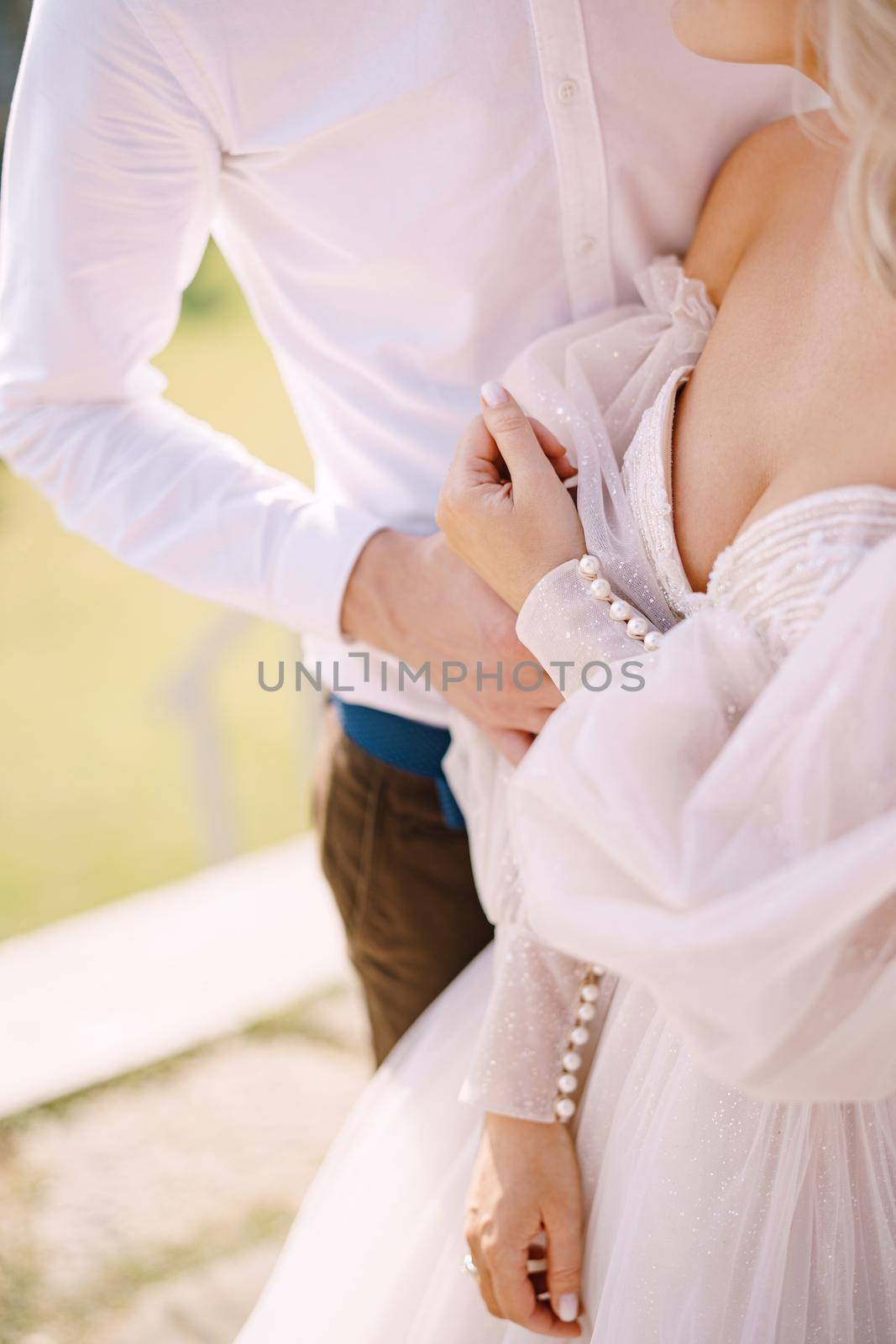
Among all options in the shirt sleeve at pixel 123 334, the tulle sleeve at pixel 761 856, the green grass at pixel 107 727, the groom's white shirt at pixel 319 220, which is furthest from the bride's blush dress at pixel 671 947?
the green grass at pixel 107 727

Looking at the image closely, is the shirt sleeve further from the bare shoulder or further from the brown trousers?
the bare shoulder

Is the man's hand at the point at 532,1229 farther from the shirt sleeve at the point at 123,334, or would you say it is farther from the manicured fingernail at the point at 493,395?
the manicured fingernail at the point at 493,395

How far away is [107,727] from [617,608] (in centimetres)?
373

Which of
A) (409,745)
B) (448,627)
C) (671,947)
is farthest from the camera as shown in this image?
(409,745)

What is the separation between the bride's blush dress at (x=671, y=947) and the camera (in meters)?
0.72

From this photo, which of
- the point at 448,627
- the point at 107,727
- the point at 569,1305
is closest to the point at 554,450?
the point at 448,627

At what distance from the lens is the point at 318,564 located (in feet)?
4.01

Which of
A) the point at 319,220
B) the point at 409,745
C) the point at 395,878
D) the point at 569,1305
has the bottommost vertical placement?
the point at 569,1305

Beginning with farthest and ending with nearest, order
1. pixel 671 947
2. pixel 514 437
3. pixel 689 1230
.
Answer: pixel 514 437
pixel 689 1230
pixel 671 947

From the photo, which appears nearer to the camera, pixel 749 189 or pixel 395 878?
pixel 749 189

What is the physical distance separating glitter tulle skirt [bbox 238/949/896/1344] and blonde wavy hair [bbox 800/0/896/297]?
2.04ft

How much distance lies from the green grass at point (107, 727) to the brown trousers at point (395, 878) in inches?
34.4

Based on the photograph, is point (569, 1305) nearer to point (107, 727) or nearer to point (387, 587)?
point (387, 587)

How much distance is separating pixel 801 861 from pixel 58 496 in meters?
0.90
